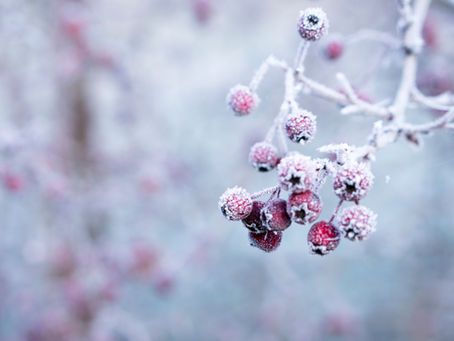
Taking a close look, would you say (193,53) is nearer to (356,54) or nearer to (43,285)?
(356,54)

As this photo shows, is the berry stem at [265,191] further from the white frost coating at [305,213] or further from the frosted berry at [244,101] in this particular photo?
the frosted berry at [244,101]

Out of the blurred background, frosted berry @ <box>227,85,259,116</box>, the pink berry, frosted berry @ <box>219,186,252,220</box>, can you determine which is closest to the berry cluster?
frosted berry @ <box>219,186,252,220</box>

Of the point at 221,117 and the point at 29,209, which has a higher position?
the point at 221,117

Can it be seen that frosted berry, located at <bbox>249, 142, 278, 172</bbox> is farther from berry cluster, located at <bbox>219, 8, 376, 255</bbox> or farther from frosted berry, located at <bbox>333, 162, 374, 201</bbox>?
frosted berry, located at <bbox>333, 162, 374, 201</bbox>

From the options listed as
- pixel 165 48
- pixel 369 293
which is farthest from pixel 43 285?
pixel 369 293

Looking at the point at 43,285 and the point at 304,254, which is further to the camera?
the point at 304,254

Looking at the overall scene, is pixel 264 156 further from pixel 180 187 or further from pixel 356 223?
pixel 180 187
